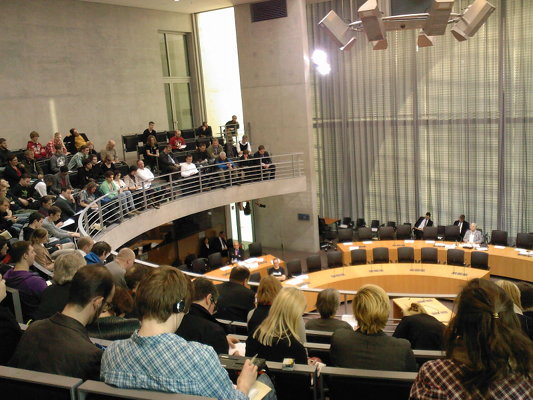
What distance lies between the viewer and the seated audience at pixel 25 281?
4754mm

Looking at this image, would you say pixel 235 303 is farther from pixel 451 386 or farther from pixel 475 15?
pixel 475 15

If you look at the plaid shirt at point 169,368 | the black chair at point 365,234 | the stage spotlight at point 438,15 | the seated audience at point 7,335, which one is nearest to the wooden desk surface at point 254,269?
the black chair at point 365,234

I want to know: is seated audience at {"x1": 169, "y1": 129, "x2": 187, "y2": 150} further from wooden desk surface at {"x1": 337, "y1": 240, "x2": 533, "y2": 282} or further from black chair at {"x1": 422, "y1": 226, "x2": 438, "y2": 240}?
black chair at {"x1": 422, "y1": 226, "x2": 438, "y2": 240}

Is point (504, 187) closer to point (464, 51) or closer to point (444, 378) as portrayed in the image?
point (464, 51)

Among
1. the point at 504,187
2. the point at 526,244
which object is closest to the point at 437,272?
the point at 526,244

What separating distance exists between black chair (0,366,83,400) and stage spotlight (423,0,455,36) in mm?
7806

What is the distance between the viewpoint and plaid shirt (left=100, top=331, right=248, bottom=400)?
7.94 feet

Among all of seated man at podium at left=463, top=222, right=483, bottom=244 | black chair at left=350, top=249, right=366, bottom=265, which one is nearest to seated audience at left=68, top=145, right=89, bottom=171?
black chair at left=350, top=249, right=366, bottom=265

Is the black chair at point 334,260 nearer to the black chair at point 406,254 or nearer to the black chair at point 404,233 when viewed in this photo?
the black chair at point 406,254

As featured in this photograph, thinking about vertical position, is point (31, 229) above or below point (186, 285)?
below

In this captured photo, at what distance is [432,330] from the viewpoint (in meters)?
4.75

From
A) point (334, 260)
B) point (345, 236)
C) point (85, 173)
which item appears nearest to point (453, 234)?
point (345, 236)

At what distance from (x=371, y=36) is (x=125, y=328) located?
770 centimetres

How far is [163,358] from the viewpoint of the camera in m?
2.44
